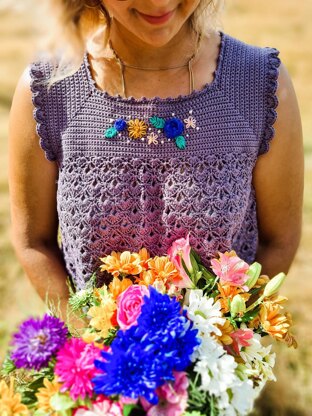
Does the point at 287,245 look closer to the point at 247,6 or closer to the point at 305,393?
the point at 305,393

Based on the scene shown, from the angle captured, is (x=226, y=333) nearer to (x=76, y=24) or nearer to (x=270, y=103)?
(x=270, y=103)

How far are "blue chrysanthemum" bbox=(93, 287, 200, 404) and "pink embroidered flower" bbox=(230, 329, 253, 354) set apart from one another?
16 centimetres

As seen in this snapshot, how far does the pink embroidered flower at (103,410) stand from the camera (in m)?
1.14

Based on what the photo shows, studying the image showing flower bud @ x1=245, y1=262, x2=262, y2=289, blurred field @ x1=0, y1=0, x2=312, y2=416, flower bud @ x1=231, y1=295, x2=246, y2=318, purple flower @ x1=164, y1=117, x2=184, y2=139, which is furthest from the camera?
blurred field @ x1=0, y1=0, x2=312, y2=416

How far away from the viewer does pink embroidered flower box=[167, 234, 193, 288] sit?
1396 mm

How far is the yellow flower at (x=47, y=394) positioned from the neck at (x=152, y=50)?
86cm

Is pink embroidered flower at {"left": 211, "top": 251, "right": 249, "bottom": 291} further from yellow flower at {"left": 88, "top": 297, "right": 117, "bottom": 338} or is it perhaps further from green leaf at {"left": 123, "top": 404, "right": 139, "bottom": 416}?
green leaf at {"left": 123, "top": 404, "right": 139, "bottom": 416}

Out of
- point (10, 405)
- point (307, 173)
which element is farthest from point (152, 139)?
point (307, 173)

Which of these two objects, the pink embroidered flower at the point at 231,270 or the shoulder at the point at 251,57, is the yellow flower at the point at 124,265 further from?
the shoulder at the point at 251,57

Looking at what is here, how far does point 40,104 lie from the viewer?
1.62 m

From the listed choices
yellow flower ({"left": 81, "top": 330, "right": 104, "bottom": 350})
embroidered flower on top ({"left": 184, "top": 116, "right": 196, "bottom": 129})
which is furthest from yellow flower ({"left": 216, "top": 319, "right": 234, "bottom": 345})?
embroidered flower on top ({"left": 184, "top": 116, "right": 196, "bottom": 129})

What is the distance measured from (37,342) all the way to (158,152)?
590mm

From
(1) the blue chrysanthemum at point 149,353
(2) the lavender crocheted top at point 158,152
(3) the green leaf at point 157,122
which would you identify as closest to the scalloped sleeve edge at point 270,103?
(2) the lavender crocheted top at point 158,152

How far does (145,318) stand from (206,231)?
1.56 feet
